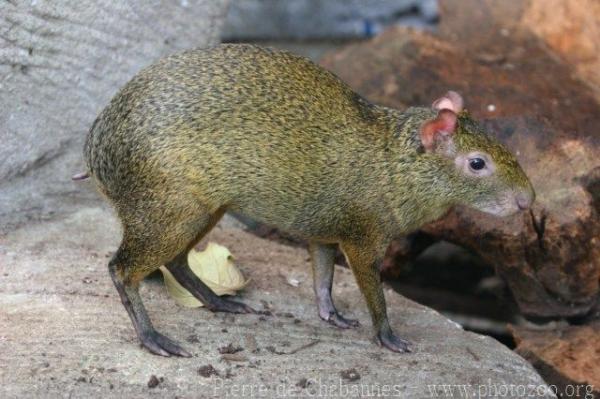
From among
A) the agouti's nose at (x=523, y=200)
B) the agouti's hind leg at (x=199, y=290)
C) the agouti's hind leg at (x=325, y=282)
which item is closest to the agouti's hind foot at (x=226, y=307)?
the agouti's hind leg at (x=199, y=290)

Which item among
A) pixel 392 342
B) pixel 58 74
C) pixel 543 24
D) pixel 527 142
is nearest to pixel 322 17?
pixel 543 24

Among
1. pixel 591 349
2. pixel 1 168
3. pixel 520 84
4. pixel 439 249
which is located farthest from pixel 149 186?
pixel 439 249

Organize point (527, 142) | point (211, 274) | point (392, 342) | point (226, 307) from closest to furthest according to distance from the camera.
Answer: point (392, 342), point (226, 307), point (211, 274), point (527, 142)

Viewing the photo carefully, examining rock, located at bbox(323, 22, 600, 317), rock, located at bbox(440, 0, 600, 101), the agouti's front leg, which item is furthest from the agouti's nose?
rock, located at bbox(440, 0, 600, 101)

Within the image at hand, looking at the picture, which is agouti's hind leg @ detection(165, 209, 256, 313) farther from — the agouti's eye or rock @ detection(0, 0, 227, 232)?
the agouti's eye

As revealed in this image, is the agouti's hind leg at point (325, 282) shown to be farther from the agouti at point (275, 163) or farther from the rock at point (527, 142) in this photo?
the rock at point (527, 142)

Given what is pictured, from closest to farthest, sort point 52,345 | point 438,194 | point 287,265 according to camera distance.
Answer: point 52,345 < point 438,194 < point 287,265

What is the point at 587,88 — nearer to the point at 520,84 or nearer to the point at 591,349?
the point at 520,84

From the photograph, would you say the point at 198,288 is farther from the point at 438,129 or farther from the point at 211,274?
the point at 438,129
